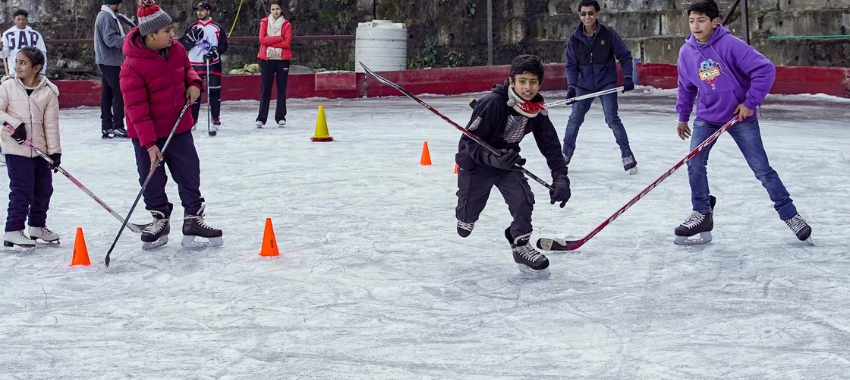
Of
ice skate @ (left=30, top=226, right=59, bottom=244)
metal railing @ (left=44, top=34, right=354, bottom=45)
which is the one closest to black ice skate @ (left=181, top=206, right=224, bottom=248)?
ice skate @ (left=30, top=226, right=59, bottom=244)

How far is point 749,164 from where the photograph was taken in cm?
611

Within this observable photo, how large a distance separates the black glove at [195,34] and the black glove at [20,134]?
6108mm

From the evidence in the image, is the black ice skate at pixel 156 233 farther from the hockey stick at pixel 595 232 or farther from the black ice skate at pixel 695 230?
the black ice skate at pixel 695 230

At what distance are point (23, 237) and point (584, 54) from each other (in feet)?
16.5

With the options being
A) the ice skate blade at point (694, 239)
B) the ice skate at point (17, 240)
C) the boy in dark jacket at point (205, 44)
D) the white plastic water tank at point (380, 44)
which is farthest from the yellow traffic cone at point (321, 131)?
the white plastic water tank at point (380, 44)

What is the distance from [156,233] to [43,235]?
29.5 inches

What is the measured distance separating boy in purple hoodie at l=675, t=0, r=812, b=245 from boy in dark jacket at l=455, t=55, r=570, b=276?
1.17m

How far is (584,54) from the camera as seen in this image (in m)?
9.12

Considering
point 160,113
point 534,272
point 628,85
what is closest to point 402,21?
point 628,85

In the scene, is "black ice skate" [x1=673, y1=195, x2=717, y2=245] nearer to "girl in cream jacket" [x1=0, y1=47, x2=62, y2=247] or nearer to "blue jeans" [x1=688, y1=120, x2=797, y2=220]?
"blue jeans" [x1=688, y1=120, x2=797, y2=220]

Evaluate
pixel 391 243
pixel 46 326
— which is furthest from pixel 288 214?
pixel 46 326

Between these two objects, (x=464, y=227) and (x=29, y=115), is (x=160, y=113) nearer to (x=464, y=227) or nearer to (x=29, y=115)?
(x=29, y=115)

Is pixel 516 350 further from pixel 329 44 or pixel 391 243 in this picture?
pixel 329 44

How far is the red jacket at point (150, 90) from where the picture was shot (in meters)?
6.01
